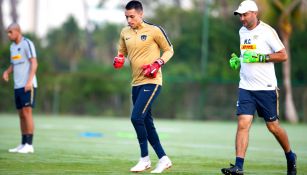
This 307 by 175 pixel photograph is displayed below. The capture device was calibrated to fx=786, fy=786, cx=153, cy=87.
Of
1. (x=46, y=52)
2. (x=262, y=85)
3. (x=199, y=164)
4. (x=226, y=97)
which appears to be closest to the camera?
(x=262, y=85)

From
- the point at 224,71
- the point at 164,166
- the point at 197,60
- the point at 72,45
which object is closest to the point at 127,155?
the point at 164,166

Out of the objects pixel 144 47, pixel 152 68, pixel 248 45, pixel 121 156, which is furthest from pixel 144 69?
pixel 121 156

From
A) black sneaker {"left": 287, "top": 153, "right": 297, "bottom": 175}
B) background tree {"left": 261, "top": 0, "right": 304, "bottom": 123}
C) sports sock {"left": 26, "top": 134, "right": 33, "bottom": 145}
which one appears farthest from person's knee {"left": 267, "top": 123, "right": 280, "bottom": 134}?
background tree {"left": 261, "top": 0, "right": 304, "bottom": 123}

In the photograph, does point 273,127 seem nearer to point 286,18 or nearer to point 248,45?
point 248,45

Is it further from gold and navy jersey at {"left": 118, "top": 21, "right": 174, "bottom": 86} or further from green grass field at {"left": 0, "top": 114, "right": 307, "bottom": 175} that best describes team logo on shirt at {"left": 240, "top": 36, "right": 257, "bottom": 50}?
green grass field at {"left": 0, "top": 114, "right": 307, "bottom": 175}

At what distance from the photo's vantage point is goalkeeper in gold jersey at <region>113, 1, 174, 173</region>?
1100 cm

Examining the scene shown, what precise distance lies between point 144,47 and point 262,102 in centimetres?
183

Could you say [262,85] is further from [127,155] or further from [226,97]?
[226,97]

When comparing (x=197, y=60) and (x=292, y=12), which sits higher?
(x=292, y=12)

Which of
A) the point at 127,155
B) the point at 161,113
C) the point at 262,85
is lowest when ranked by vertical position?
the point at 161,113

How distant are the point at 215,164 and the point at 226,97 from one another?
24.8 meters

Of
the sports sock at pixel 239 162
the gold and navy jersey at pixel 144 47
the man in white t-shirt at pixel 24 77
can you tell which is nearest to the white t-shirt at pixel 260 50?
the sports sock at pixel 239 162

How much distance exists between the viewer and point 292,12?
3759cm

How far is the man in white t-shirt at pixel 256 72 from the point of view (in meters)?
10.6
